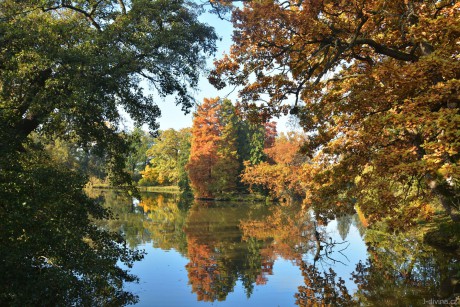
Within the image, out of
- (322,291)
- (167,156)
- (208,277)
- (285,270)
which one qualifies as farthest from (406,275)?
(167,156)

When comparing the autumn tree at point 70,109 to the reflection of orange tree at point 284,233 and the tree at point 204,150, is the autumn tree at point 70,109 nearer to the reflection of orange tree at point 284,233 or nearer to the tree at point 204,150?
the reflection of orange tree at point 284,233

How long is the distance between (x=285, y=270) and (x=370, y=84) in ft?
22.4

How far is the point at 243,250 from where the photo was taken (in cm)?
1425

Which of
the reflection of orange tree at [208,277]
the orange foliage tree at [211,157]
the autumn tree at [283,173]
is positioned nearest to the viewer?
the reflection of orange tree at [208,277]

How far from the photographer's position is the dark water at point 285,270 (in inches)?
341

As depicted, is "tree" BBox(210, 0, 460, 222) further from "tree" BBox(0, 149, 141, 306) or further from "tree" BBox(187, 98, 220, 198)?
"tree" BBox(187, 98, 220, 198)

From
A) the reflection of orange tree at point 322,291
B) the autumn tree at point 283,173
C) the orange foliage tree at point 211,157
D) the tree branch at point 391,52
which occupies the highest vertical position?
the orange foliage tree at point 211,157

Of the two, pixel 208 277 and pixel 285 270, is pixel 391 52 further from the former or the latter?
pixel 208 277

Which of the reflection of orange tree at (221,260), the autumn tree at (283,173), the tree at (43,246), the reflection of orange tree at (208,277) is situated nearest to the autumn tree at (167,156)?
the autumn tree at (283,173)

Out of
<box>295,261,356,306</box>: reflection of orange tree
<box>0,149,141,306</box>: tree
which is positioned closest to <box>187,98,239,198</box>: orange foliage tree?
<box>295,261,356,306</box>: reflection of orange tree

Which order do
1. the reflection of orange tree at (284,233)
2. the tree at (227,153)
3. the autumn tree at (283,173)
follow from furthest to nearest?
the tree at (227,153) < the autumn tree at (283,173) < the reflection of orange tree at (284,233)

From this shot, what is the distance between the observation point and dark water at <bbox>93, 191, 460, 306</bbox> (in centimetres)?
866

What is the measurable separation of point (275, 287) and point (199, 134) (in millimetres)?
32087

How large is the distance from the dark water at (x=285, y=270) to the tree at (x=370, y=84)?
2.04 metres
